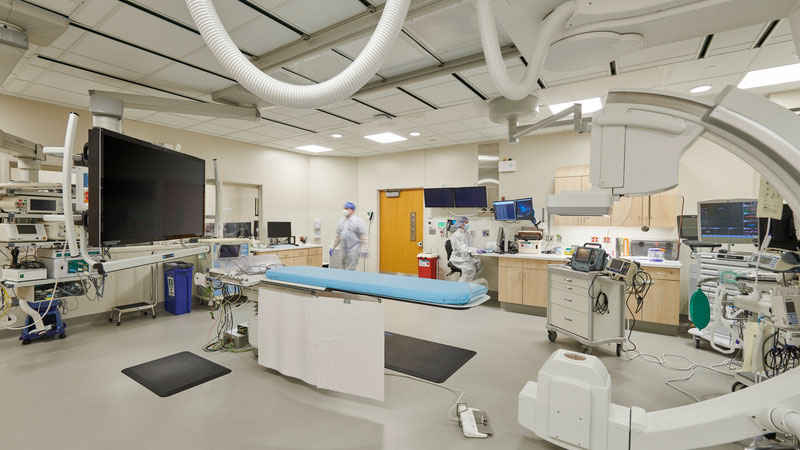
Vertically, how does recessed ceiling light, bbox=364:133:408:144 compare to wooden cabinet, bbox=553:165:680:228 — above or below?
above

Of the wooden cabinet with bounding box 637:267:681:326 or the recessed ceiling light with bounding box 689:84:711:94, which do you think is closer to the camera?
the recessed ceiling light with bounding box 689:84:711:94

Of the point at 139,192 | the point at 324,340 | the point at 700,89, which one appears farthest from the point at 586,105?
the point at 139,192

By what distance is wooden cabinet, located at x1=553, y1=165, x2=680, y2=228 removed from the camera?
4824mm

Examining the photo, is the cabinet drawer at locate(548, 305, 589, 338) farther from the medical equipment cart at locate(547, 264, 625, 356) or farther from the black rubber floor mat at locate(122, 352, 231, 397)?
the black rubber floor mat at locate(122, 352, 231, 397)

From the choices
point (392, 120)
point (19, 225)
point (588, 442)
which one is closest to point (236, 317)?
point (19, 225)

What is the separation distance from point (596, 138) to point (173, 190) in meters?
2.92

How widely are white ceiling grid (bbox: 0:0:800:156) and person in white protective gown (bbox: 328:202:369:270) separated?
1.85m

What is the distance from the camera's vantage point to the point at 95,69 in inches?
138

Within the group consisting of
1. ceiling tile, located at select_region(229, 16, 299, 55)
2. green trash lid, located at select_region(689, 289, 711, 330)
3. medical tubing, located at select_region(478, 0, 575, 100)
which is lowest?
green trash lid, located at select_region(689, 289, 711, 330)

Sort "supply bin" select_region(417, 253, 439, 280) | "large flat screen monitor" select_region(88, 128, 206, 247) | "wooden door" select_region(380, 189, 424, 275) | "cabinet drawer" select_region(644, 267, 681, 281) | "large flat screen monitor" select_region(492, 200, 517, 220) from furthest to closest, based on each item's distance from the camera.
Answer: "wooden door" select_region(380, 189, 424, 275) < "supply bin" select_region(417, 253, 439, 280) < "large flat screen monitor" select_region(492, 200, 517, 220) < "cabinet drawer" select_region(644, 267, 681, 281) < "large flat screen monitor" select_region(88, 128, 206, 247)

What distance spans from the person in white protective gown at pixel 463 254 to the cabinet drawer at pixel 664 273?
2.57 metres

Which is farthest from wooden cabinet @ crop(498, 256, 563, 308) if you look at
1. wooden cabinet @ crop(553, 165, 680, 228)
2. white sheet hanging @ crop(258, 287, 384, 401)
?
white sheet hanging @ crop(258, 287, 384, 401)

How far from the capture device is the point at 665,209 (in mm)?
4832

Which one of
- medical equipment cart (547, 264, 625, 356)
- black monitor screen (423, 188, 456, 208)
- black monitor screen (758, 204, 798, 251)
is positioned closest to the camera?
black monitor screen (758, 204, 798, 251)
